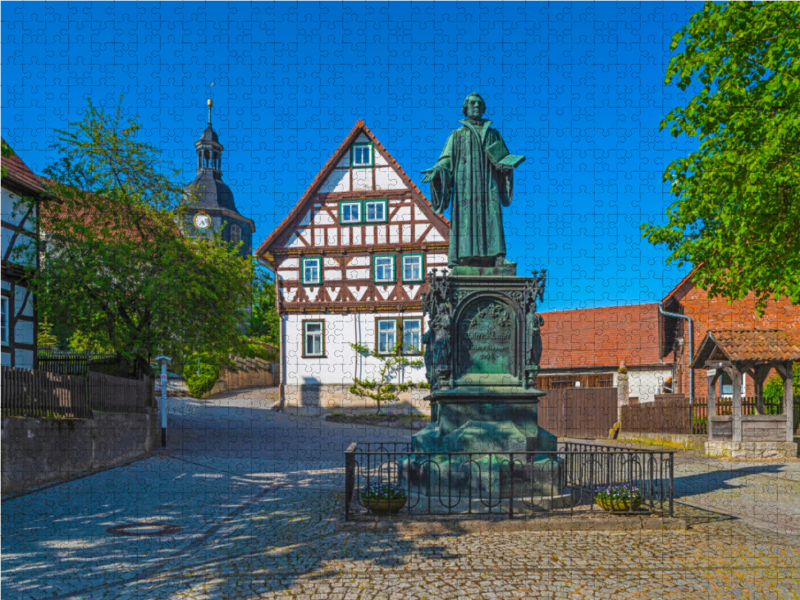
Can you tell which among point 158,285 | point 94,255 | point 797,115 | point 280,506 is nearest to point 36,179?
point 94,255

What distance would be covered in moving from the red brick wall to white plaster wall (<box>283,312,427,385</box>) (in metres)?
11.1

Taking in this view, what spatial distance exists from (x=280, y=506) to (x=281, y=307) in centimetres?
2115

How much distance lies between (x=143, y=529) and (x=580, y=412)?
21000 millimetres

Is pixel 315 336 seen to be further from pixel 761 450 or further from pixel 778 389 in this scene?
pixel 761 450

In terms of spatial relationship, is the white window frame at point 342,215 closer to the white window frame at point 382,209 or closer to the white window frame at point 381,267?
the white window frame at point 382,209

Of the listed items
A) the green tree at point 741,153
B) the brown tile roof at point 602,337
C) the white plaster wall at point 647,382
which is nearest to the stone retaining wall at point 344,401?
the brown tile roof at point 602,337

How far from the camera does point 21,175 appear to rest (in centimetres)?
1995

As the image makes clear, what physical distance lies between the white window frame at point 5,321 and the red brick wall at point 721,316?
23406 millimetres

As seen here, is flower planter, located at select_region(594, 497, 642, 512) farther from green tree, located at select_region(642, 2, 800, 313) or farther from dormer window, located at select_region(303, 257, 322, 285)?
dormer window, located at select_region(303, 257, 322, 285)

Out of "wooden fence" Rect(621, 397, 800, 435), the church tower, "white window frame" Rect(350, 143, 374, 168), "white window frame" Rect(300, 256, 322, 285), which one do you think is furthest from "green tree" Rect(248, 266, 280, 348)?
the church tower

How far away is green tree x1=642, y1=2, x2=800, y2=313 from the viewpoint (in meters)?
11.6

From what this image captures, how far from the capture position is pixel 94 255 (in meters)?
19.5

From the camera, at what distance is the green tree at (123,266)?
19609mm

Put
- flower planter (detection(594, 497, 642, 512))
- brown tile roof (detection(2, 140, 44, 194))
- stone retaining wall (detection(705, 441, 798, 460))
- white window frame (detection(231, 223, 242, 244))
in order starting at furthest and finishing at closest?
1. white window frame (detection(231, 223, 242, 244))
2. brown tile roof (detection(2, 140, 44, 194))
3. stone retaining wall (detection(705, 441, 798, 460))
4. flower planter (detection(594, 497, 642, 512))
